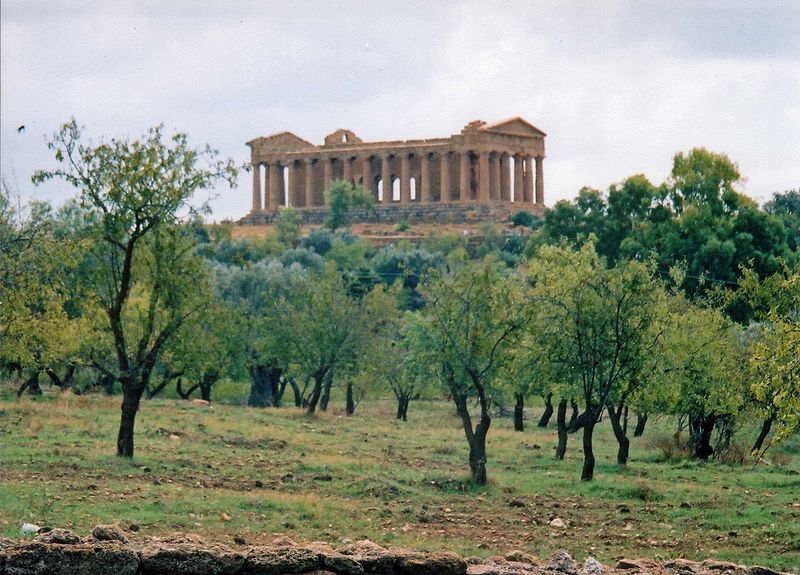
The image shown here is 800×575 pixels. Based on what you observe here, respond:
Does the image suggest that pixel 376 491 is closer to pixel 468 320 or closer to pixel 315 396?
pixel 468 320

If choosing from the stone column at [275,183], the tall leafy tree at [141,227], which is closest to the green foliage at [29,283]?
the tall leafy tree at [141,227]

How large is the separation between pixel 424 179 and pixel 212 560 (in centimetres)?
11932

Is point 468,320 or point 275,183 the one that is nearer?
point 468,320

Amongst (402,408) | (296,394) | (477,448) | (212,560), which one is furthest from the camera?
(296,394)

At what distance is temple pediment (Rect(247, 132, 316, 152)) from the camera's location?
142m

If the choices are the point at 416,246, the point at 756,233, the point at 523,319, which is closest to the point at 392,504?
the point at 523,319

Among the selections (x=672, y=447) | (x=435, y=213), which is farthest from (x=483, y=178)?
(x=672, y=447)

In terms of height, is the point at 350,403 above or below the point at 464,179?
below

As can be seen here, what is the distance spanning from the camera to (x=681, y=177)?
→ 2913 inches

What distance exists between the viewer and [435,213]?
126250mm

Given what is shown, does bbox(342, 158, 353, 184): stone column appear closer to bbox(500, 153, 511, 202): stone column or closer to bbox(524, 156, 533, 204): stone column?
bbox(500, 153, 511, 202): stone column

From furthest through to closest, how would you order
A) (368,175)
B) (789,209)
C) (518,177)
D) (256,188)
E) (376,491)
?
1. (256,188)
2. (368,175)
3. (518,177)
4. (789,209)
5. (376,491)

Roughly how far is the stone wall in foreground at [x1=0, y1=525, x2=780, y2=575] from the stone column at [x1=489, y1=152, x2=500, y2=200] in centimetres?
11584

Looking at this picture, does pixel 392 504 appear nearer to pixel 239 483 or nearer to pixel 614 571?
pixel 239 483
